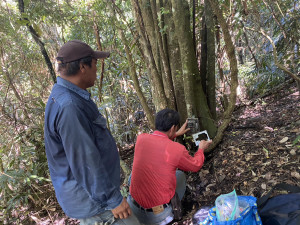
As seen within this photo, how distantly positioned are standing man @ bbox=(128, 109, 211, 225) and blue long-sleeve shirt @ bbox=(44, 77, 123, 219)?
23.9 inches

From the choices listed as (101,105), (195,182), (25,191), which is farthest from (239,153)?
(25,191)

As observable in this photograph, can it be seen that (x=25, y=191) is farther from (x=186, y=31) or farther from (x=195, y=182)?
(x=186, y=31)

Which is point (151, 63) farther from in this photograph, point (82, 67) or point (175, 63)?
point (82, 67)

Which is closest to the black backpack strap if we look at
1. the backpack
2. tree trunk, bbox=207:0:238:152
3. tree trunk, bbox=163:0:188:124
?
the backpack

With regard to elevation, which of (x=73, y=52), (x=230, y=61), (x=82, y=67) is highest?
(x=73, y=52)

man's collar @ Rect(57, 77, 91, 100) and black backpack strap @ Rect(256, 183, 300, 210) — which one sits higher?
man's collar @ Rect(57, 77, 91, 100)

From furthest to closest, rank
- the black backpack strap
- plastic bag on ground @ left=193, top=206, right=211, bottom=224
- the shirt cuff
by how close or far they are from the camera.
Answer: plastic bag on ground @ left=193, top=206, right=211, bottom=224 < the black backpack strap < the shirt cuff

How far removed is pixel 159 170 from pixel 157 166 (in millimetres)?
47

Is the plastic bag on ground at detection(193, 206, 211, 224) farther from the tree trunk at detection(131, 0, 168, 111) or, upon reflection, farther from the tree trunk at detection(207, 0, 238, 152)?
the tree trunk at detection(131, 0, 168, 111)

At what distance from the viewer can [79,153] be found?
143cm

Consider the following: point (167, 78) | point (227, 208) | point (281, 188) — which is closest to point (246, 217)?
point (227, 208)

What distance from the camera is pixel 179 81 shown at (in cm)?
337

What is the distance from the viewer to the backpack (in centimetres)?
172

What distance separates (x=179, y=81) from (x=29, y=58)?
3177mm
